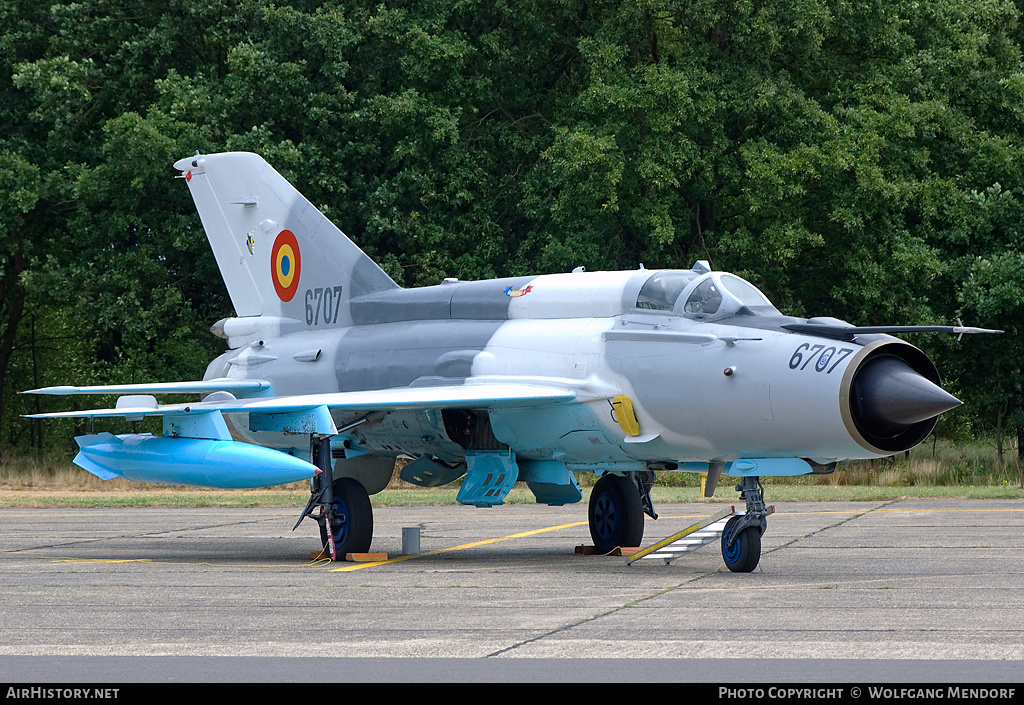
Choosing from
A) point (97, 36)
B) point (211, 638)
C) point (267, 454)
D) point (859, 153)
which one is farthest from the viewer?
point (97, 36)

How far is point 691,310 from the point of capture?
13406 mm

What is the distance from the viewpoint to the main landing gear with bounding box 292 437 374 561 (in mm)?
14734

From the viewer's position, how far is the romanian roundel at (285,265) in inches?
702

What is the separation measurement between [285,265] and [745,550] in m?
7.98

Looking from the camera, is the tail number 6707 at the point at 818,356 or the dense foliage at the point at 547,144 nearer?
the tail number 6707 at the point at 818,356

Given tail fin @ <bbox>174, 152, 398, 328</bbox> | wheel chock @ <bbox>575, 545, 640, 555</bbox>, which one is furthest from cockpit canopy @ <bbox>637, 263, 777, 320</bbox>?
tail fin @ <bbox>174, 152, 398, 328</bbox>

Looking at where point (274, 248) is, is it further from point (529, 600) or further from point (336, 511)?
point (529, 600)

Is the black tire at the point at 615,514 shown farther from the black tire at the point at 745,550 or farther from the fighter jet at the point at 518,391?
the black tire at the point at 745,550

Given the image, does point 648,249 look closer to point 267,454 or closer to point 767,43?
point 767,43

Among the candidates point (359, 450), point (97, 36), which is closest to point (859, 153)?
point (359, 450)

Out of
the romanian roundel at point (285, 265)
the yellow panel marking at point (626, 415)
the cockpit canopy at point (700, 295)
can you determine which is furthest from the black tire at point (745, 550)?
the romanian roundel at point (285, 265)

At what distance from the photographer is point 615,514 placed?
1541cm

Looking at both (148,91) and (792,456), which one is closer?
(792,456)
